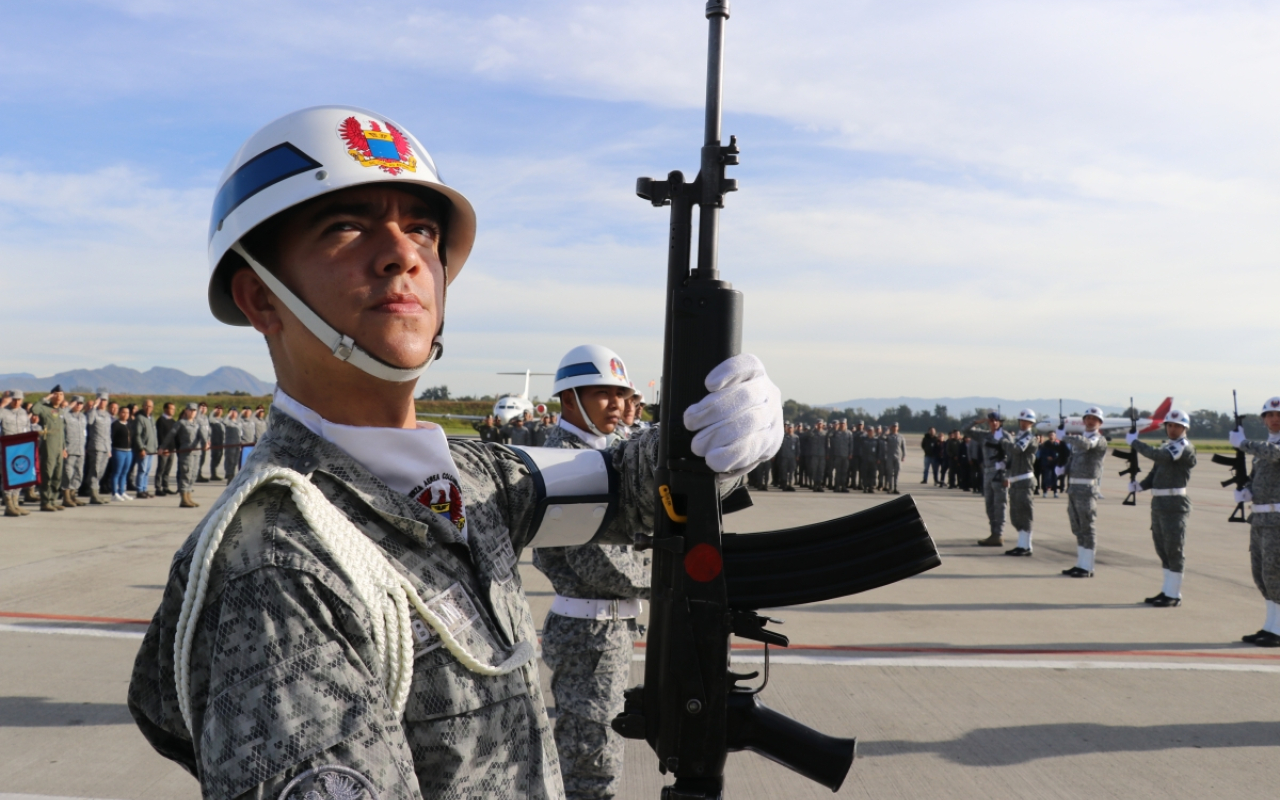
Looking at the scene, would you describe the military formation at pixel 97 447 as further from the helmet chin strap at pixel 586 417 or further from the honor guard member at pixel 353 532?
the honor guard member at pixel 353 532

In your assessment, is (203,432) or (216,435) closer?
(203,432)

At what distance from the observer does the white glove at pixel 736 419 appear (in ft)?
5.76

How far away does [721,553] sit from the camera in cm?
194

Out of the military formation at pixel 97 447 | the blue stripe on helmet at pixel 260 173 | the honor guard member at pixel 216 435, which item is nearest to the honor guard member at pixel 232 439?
the honor guard member at pixel 216 435

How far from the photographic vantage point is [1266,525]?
7551 millimetres

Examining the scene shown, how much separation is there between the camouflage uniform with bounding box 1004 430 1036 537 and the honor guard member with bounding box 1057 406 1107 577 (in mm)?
766

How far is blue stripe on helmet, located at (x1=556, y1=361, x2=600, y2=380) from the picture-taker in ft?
16.3

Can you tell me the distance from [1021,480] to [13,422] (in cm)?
1427

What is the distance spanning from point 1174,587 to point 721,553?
8871 mm

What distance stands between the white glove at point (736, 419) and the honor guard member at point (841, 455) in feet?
70.9

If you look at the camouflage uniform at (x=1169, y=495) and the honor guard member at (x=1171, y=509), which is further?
the camouflage uniform at (x=1169, y=495)

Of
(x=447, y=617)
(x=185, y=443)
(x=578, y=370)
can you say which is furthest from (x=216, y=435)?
(x=447, y=617)

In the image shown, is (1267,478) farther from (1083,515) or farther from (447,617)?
(447,617)

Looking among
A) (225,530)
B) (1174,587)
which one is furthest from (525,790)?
(1174,587)
